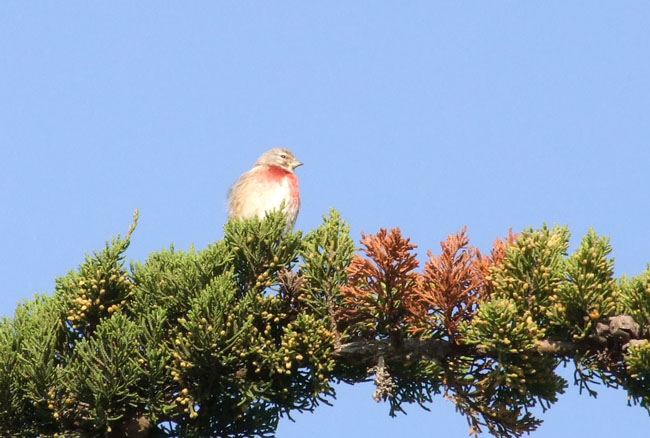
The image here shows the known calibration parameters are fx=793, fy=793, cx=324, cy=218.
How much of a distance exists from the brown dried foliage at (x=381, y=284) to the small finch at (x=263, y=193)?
15.5 ft

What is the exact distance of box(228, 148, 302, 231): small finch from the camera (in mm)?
9406

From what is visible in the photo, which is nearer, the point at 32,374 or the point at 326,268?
the point at 32,374


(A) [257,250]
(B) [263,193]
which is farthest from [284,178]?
(A) [257,250]

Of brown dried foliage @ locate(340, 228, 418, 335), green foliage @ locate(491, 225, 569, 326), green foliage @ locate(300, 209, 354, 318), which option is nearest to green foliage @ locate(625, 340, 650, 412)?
green foliage @ locate(491, 225, 569, 326)

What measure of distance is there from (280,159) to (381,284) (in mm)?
Answer: 6910

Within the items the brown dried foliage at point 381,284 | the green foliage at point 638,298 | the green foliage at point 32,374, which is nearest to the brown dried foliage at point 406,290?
the brown dried foliage at point 381,284

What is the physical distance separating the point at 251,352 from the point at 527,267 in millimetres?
1580

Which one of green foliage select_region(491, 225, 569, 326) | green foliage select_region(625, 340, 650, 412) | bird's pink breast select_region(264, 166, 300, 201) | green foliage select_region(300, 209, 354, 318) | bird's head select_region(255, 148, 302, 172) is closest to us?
green foliage select_region(625, 340, 650, 412)

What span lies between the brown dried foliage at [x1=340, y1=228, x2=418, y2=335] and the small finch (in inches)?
186

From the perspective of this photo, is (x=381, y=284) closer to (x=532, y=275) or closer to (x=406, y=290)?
(x=406, y=290)

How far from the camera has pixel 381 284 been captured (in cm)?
436

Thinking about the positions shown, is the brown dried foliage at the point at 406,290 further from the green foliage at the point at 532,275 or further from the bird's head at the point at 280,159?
the bird's head at the point at 280,159

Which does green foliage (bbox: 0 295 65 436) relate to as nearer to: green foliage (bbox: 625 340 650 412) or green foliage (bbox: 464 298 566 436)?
green foliage (bbox: 464 298 566 436)

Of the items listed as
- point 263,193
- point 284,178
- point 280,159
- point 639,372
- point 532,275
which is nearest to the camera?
point 639,372
